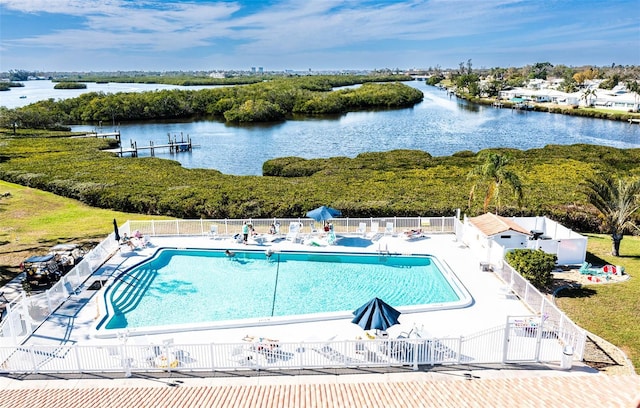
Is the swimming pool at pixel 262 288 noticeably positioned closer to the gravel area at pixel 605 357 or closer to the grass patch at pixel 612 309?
the grass patch at pixel 612 309

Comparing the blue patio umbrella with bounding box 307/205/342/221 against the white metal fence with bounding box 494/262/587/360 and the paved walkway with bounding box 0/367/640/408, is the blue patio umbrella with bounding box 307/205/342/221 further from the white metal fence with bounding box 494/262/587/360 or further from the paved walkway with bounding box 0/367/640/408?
the paved walkway with bounding box 0/367/640/408

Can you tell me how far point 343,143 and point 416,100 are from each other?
79.3 meters

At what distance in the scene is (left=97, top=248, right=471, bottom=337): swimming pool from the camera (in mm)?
16094

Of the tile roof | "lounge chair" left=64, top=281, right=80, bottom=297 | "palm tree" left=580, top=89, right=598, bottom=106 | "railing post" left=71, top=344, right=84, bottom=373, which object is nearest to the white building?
the tile roof

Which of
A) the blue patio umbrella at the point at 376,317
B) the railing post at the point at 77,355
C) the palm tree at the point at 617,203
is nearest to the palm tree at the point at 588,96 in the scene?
the palm tree at the point at 617,203

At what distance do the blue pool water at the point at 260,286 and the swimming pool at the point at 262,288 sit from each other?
0.11 ft

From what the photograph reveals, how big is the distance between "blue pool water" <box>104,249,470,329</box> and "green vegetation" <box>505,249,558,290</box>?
2.69m

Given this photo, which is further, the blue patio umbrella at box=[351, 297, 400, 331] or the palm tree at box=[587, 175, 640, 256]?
the palm tree at box=[587, 175, 640, 256]

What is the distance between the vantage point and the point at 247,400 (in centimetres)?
985

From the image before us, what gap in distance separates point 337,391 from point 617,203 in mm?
18205

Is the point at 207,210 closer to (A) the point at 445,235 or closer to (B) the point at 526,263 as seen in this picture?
(A) the point at 445,235

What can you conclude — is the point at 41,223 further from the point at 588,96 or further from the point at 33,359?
the point at 588,96

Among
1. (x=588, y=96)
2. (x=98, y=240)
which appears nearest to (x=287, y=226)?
(x=98, y=240)

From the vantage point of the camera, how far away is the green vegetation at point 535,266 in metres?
17.3
